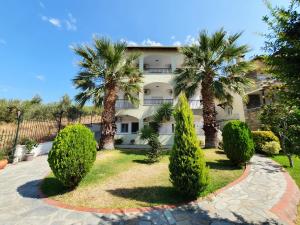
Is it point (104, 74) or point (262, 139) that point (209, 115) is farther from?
point (104, 74)

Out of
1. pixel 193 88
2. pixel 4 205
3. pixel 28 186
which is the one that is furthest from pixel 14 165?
pixel 193 88

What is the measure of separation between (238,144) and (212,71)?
26.9ft

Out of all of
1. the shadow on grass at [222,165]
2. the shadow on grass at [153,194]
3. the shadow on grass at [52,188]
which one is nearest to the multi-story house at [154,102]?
the shadow on grass at [222,165]

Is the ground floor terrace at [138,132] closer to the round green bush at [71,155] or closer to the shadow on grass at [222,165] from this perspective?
the shadow on grass at [222,165]

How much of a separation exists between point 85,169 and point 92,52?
11924mm

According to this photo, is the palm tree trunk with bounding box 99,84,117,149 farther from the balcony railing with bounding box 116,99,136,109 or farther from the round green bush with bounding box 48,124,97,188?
the round green bush with bounding box 48,124,97,188

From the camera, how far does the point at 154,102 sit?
23.1m

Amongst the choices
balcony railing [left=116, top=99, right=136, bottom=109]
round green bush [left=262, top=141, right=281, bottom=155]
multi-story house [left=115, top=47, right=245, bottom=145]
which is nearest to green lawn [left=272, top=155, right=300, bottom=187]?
round green bush [left=262, top=141, right=281, bottom=155]

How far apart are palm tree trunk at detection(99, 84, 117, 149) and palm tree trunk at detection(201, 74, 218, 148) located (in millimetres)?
7891

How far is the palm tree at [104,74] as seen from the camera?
1669cm

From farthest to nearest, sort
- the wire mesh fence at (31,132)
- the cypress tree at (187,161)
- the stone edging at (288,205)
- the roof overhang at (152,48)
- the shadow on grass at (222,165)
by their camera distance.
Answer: the roof overhang at (152,48) → the wire mesh fence at (31,132) → the shadow on grass at (222,165) → the cypress tree at (187,161) → the stone edging at (288,205)

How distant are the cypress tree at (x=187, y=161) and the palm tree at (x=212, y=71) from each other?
996cm

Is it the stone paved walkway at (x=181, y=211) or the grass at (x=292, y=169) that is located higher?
the grass at (x=292, y=169)

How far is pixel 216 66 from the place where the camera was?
1717cm
